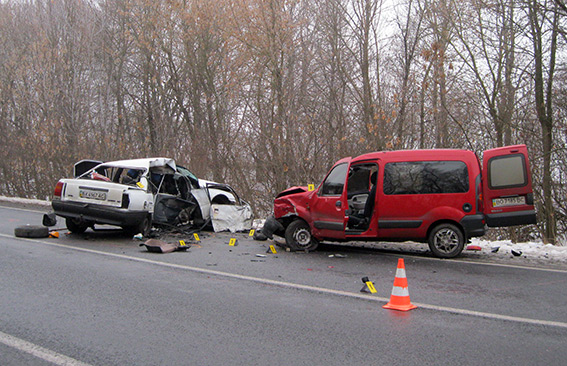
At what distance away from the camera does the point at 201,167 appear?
66.8 feet

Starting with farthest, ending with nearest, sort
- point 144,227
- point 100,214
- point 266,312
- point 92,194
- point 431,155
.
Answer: point 144,227 → point 92,194 → point 100,214 → point 431,155 → point 266,312

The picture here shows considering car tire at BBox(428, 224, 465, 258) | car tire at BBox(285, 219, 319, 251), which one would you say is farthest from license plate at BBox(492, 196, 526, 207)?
car tire at BBox(285, 219, 319, 251)

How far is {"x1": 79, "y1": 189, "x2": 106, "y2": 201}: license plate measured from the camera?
34.3 ft

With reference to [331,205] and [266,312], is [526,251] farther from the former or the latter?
[266,312]

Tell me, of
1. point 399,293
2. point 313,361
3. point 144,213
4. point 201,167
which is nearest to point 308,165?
point 201,167

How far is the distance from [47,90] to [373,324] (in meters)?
25.2

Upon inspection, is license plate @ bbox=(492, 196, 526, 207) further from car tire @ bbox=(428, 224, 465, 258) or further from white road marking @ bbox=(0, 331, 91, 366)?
white road marking @ bbox=(0, 331, 91, 366)

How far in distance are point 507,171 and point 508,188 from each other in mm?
310

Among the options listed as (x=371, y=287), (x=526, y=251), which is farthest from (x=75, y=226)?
(x=526, y=251)

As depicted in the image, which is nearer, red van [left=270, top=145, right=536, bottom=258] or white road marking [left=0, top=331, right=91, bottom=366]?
white road marking [left=0, top=331, right=91, bottom=366]

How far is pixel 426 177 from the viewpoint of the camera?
9117 millimetres

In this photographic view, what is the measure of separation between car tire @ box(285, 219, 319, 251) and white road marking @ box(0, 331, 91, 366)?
6149 mm

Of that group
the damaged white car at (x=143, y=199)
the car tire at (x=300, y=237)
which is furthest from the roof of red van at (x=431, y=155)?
the damaged white car at (x=143, y=199)

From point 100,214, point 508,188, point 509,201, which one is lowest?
point 100,214
